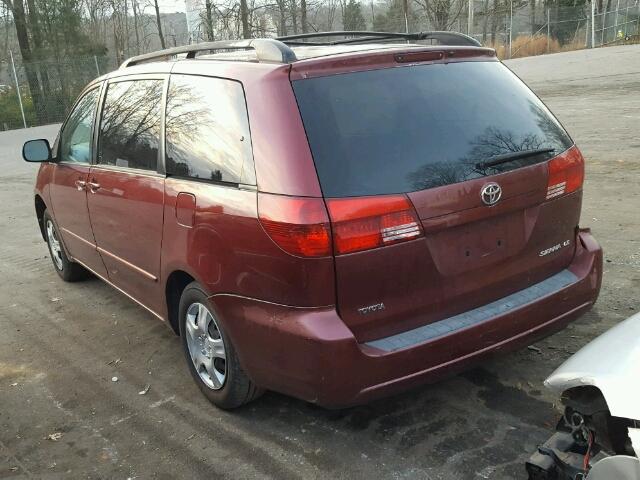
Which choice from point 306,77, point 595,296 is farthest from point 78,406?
point 595,296

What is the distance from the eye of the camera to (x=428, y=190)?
266 centimetres

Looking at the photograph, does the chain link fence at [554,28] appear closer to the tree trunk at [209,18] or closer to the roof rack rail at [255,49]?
the tree trunk at [209,18]

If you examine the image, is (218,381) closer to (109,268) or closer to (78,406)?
(78,406)

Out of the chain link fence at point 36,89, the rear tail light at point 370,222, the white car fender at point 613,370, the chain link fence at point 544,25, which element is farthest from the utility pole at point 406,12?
the white car fender at point 613,370

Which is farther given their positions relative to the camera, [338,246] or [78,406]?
[78,406]

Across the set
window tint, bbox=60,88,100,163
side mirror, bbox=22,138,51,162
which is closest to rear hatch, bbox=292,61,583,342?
window tint, bbox=60,88,100,163

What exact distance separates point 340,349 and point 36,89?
26943mm

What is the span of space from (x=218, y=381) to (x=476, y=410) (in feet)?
4.37

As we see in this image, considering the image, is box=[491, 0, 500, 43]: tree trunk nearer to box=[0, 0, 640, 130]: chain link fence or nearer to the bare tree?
box=[0, 0, 640, 130]: chain link fence

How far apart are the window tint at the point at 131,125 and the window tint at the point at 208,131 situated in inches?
7.7

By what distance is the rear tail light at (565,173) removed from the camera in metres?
3.04

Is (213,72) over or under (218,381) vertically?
over

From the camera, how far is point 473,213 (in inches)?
108

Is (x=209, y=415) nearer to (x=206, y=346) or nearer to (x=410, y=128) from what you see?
(x=206, y=346)
